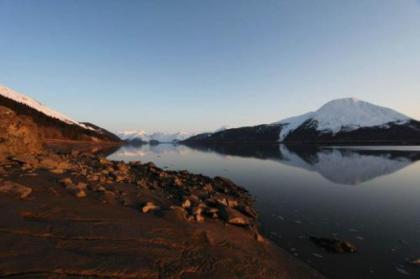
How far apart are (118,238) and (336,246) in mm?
10615

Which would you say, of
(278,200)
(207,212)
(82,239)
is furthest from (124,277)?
(278,200)

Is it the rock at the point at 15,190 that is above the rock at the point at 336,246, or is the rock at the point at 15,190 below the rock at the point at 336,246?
above

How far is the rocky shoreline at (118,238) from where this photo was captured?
23.4 ft

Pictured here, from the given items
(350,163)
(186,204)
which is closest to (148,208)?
(186,204)

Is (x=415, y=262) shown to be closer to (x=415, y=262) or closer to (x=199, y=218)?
(x=415, y=262)

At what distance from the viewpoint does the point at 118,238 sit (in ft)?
29.8

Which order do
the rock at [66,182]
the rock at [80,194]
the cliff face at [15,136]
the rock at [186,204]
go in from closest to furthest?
the rock at [80,194]
the rock at [66,182]
the rock at [186,204]
the cliff face at [15,136]

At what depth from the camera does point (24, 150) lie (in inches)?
904

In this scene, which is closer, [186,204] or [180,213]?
[180,213]

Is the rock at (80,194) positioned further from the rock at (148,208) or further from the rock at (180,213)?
the rock at (180,213)

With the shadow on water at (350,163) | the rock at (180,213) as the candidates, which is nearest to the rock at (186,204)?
the rock at (180,213)

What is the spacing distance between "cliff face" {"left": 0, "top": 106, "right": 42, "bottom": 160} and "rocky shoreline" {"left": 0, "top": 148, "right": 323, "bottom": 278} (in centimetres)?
611

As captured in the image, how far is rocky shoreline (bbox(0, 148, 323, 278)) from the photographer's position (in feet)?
23.4

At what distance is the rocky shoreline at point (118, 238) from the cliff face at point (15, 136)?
6.11m
